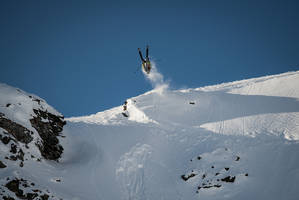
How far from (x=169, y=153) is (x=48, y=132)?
11.4 metres

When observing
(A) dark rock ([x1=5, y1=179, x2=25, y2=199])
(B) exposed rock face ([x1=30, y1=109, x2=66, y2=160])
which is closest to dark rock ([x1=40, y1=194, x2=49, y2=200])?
(A) dark rock ([x1=5, y1=179, x2=25, y2=199])

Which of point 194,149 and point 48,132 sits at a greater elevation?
point 48,132

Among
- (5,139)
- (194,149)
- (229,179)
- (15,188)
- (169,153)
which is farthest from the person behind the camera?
(169,153)

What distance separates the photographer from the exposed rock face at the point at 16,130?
18070 millimetres

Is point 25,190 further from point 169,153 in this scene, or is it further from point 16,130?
point 169,153

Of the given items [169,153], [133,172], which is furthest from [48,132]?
[169,153]

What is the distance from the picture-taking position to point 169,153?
2339cm

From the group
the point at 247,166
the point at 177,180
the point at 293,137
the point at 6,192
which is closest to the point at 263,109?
the point at 293,137

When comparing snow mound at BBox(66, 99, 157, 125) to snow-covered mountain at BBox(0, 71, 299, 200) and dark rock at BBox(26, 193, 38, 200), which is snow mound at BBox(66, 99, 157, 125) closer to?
snow-covered mountain at BBox(0, 71, 299, 200)

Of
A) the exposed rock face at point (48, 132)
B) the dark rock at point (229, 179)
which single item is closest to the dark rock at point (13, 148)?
the exposed rock face at point (48, 132)

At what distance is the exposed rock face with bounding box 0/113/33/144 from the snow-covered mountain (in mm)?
323

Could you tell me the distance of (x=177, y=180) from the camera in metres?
19.7

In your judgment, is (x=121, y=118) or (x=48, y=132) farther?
(x=121, y=118)

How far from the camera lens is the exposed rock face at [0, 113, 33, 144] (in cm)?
1807
